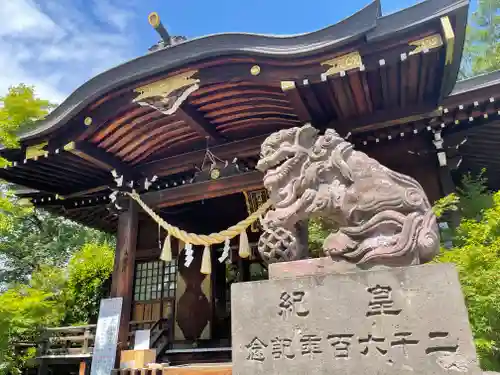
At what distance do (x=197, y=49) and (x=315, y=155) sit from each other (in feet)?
10.7

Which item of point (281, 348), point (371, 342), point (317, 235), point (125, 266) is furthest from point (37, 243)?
point (371, 342)

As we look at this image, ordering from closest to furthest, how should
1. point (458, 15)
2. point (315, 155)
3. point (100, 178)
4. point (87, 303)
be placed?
point (315, 155) < point (458, 15) < point (100, 178) < point (87, 303)

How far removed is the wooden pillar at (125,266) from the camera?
6.45 meters

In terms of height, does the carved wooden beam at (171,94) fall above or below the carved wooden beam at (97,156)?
above

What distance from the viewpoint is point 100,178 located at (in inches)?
299

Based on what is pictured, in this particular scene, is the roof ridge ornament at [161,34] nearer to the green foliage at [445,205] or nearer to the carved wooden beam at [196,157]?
the carved wooden beam at [196,157]

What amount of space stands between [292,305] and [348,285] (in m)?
0.42

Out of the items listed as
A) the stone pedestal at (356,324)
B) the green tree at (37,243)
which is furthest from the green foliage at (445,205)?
the green tree at (37,243)

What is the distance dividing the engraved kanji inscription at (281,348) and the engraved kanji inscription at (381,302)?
1.89ft

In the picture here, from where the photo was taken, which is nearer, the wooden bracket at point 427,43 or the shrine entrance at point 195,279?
the wooden bracket at point 427,43

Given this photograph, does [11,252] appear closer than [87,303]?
No

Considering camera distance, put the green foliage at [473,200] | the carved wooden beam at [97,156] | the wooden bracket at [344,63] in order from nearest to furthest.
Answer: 1. the wooden bracket at [344,63]
2. the green foliage at [473,200]
3. the carved wooden beam at [97,156]

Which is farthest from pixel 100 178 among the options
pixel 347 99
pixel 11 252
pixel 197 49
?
pixel 11 252

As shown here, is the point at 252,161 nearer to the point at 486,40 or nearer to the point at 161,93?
the point at 161,93
